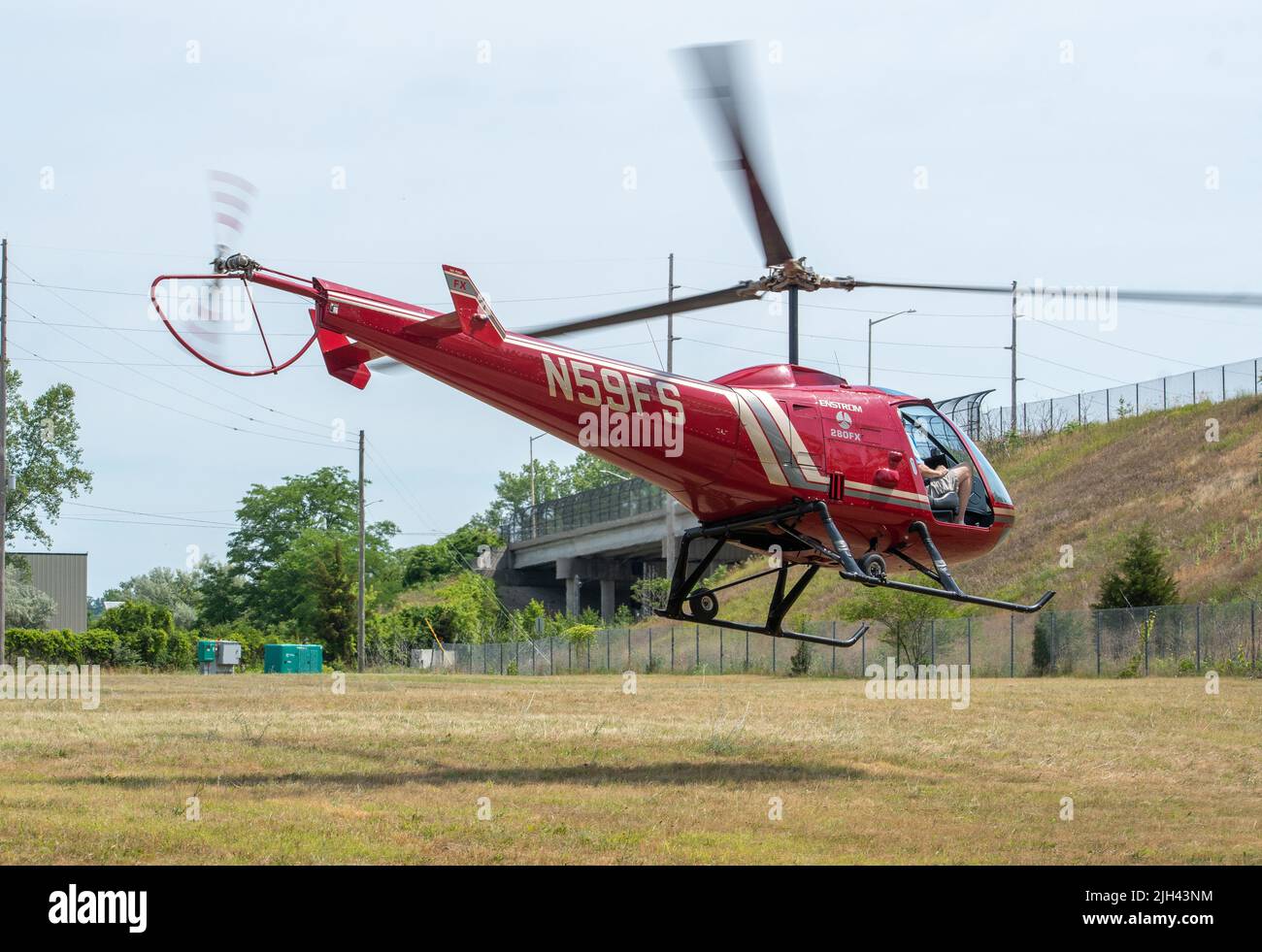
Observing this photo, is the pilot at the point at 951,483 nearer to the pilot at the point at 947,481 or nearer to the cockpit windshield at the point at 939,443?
the pilot at the point at 947,481

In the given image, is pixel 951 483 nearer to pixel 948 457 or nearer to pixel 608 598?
pixel 948 457

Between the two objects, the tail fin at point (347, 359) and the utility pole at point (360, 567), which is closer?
the tail fin at point (347, 359)

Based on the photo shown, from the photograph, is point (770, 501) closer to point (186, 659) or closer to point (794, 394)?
point (794, 394)

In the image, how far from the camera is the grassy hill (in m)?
54.3

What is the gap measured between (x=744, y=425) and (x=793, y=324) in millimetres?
1753

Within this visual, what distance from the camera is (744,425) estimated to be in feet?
55.1

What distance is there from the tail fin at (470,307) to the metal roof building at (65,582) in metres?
77.4

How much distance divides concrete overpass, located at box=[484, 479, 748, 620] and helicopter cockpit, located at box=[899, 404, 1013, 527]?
181ft

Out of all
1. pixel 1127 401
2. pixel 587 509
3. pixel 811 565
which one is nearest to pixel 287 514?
pixel 587 509

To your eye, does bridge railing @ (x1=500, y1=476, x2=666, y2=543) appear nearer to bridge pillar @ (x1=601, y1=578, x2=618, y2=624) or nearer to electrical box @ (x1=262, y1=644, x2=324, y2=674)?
bridge pillar @ (x1=601, y1=578, x2=618, y2=624)

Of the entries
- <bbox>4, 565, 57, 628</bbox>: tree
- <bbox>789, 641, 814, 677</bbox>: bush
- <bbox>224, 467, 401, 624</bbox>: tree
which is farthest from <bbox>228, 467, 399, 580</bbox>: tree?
<bbox>789, 641, 814, 677</bbox>: bush

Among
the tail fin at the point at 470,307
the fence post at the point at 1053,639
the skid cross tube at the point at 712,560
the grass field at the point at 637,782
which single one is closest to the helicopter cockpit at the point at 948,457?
the skid cross tube at the point at 712,560

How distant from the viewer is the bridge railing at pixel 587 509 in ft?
270
